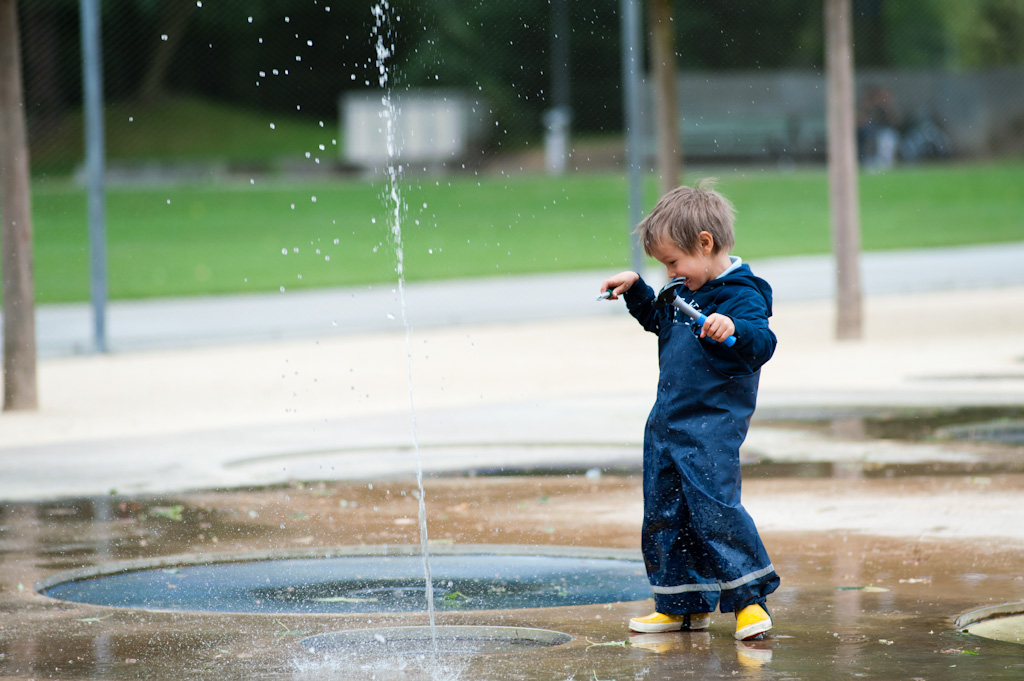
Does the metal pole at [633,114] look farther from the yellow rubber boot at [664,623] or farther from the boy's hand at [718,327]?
the boy's hand at [718,327]

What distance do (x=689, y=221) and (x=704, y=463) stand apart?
2.19ft

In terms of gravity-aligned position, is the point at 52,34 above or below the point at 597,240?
above

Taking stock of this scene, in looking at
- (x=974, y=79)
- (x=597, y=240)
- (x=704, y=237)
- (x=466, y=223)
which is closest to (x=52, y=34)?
(x=466, y=223)

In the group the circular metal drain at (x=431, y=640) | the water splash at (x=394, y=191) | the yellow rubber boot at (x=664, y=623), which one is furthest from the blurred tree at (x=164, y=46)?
the yellow rubber boot at (x=664, y=623)

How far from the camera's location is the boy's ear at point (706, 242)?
434 cm

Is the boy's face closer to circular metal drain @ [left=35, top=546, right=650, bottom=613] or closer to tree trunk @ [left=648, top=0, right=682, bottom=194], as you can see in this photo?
circular metal drain @ [left=35, top=546, right=650, bottom=613]

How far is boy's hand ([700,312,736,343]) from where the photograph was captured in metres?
4.02

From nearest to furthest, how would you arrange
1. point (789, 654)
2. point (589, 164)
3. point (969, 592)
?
point (789, 654) → point (969, 592) → point (589, 164)

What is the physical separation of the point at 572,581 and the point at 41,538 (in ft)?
7.27

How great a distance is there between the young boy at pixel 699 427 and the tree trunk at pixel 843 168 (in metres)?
8.83

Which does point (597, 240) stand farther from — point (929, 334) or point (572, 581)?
point (572, 581)

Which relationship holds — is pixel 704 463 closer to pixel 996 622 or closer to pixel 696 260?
pixel 696 260

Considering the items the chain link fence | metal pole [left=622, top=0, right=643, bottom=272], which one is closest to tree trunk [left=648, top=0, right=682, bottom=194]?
metal pole [left=622, top=0, right=643, bottom=272]

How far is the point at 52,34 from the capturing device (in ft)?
118
